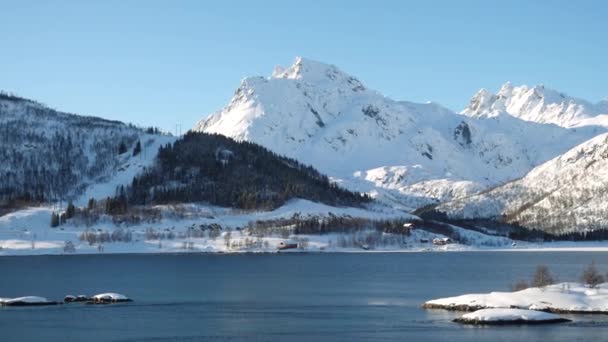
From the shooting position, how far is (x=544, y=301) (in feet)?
354

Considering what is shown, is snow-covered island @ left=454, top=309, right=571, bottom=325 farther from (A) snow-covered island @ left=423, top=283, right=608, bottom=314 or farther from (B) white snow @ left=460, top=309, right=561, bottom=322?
(A) snow-covered island @ left=423, top=283, right=608, bottom=314

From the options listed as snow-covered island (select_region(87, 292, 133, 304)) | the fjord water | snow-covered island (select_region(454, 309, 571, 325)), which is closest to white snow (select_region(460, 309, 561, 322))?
snow-covered island (select_region(454, 309, 571, 325))

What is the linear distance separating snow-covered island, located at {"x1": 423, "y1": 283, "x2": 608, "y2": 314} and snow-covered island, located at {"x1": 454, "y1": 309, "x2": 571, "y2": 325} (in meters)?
5.49

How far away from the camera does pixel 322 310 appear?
118312 millimetres

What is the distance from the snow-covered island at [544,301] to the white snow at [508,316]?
5223 millimetres

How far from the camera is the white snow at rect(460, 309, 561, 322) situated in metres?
98.4

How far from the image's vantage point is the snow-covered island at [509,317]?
98.1 m

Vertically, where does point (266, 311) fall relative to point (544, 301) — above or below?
below

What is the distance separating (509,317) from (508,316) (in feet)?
0.69

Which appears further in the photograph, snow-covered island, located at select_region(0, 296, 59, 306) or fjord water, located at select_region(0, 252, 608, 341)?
snow-covered island, located at select_region(0, 296, 59, 306)

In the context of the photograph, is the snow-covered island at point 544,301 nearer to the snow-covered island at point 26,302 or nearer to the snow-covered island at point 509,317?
the snow-covered island at point 509,317

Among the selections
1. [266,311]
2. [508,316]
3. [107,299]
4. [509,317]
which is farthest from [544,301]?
[107,299]

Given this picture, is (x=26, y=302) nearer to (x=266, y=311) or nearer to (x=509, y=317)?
(x=266, y=311)

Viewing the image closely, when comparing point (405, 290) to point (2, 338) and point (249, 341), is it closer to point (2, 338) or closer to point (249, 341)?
point (249, 341)
